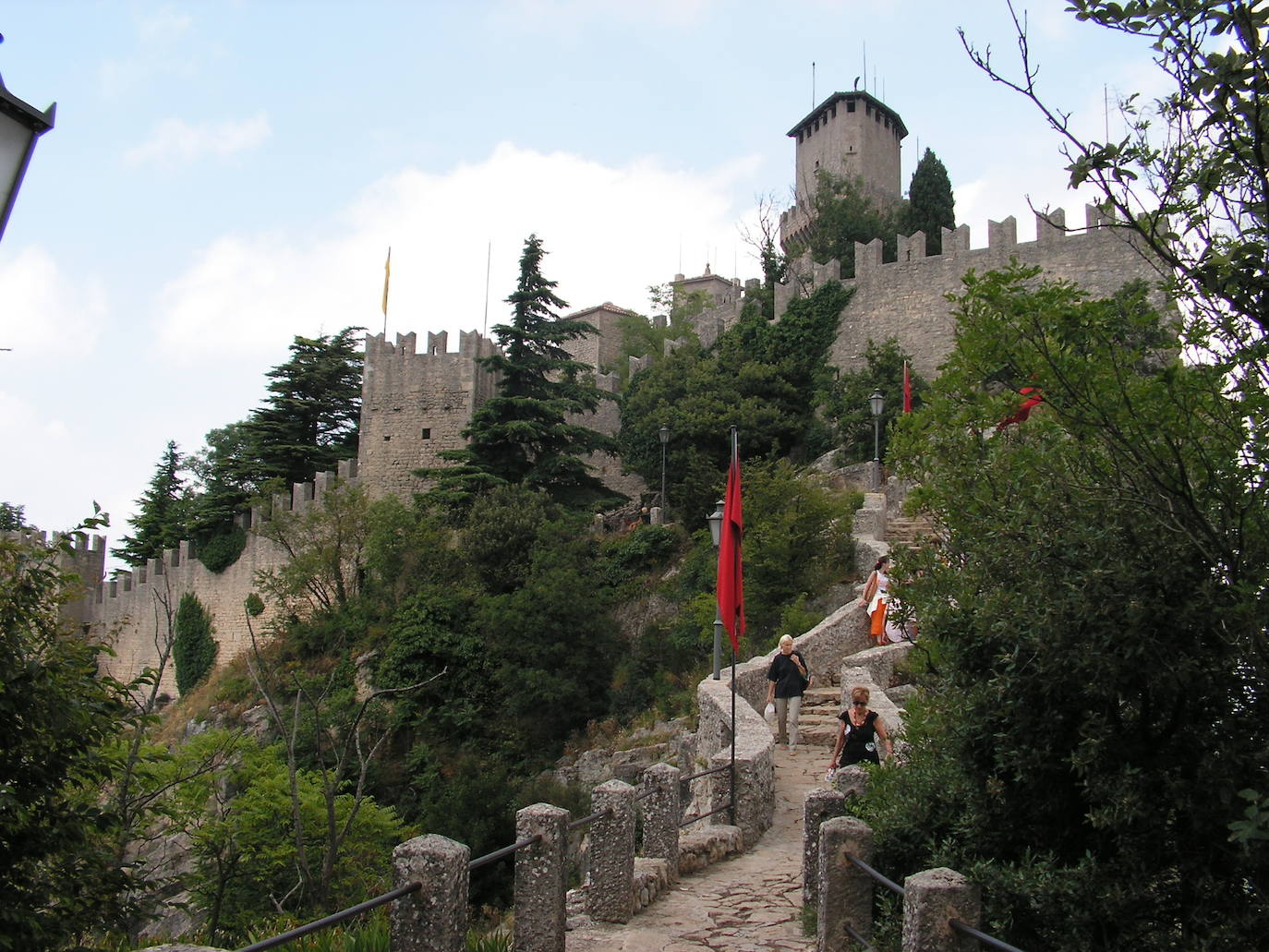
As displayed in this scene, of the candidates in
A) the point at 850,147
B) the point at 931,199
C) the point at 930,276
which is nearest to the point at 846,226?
the point at 931,199

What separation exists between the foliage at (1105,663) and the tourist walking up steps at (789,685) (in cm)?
636

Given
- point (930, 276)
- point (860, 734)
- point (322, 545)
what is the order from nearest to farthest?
point (860, 734) < point (322, 545) < point (930, 276)

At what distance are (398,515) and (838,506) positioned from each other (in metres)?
12.1

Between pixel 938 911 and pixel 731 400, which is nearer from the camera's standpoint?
pixel 938 911

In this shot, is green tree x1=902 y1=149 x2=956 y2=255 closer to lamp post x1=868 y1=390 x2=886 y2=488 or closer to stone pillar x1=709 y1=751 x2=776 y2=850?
lamp post x1=868 y1=390 x2=886 y2=488

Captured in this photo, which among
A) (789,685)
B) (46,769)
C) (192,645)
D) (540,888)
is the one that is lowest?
(540,888)

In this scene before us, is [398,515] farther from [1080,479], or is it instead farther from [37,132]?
[37,132]

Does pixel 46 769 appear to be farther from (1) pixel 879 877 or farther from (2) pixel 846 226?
(2) pixel 846 226

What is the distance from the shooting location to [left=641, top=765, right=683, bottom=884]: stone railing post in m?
8.09

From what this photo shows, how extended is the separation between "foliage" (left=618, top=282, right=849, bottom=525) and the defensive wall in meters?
0.65

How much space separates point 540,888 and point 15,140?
4.73 meters

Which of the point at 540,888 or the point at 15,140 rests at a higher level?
the point at 15,140

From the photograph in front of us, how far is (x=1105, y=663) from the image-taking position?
16.0ft

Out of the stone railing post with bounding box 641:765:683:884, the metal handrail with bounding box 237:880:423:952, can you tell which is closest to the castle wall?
the stone railing post with bounding box 641:765:683:884
